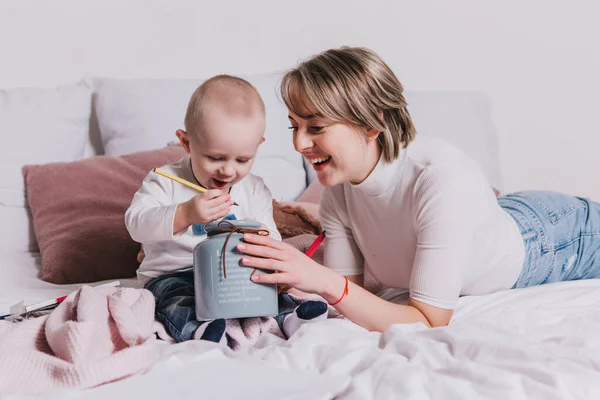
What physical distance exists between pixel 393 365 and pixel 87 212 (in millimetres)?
1268

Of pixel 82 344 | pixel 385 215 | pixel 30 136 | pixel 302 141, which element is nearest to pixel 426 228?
pixel 385 215

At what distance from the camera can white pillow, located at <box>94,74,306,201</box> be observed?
2436mm

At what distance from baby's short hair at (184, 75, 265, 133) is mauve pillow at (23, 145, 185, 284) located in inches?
23.8

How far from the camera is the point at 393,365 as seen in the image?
1144 millimetres

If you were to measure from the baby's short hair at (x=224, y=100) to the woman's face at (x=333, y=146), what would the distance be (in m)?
0.10

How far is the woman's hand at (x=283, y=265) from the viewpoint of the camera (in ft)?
4.10

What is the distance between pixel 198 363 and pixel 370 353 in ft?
0.95

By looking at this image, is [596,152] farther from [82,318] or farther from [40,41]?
[82,318]

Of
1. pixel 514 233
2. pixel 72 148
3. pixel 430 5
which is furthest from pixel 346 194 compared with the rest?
pixel 430 5

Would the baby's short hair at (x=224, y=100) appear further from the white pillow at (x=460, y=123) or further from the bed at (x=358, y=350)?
the white pillow at (x=460, y=123)

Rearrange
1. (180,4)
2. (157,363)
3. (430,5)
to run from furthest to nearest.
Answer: (430,5), (180,4), (157,363)

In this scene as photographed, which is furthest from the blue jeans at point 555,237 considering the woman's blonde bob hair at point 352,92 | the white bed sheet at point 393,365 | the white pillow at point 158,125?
the white pillow at point 158,125

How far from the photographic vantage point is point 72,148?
7.94 ft

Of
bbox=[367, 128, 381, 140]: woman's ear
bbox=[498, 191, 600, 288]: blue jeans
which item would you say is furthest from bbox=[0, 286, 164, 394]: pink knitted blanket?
bbox=[498, 191, 600, 288]: blue jeans
